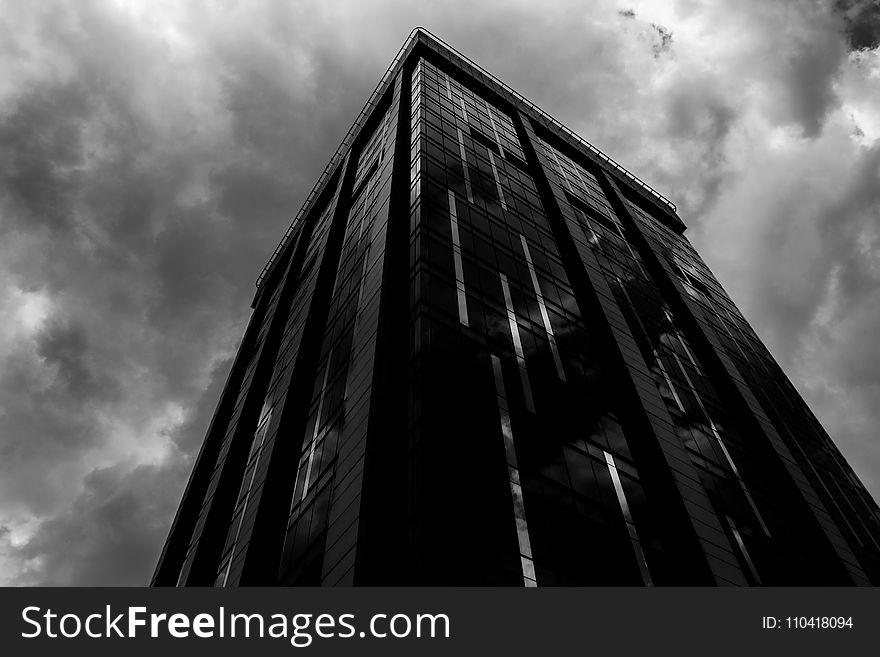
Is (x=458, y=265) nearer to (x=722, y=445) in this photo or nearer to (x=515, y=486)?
(x=515, y=486)

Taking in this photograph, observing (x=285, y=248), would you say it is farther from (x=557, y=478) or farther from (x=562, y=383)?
(x=557, y=478)

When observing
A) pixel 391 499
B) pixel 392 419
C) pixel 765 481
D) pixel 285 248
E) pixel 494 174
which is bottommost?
pixel 391 499

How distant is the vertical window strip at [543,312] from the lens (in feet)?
120

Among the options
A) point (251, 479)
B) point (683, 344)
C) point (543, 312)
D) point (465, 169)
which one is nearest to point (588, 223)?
point (683, 344)

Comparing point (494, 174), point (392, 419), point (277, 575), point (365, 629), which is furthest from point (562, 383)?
point (494, 174)

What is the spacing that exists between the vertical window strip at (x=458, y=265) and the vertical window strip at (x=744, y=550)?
54.5 ft

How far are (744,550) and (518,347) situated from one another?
14.5m

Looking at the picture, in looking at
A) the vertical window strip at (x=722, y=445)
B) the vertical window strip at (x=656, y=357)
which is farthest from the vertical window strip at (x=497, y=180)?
the vertical window strip at (x=722, y=445)

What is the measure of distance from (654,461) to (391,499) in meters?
15.0

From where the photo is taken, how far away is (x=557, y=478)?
29.0m

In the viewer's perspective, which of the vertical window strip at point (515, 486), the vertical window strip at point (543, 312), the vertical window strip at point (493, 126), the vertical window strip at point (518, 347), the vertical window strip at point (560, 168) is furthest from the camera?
the vertical window strip at point (560, 168)

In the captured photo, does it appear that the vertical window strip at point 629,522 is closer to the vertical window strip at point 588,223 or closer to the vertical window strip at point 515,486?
the vertical window strip at point 515,486

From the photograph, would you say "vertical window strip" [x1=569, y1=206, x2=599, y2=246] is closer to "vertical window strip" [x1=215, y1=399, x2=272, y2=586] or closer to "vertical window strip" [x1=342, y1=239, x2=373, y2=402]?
"vertical window strip" [x1=342, y1=239, x2=373, y2=402]

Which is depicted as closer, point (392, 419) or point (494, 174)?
point (392, 419)
